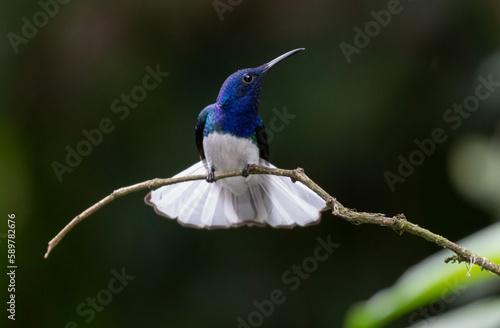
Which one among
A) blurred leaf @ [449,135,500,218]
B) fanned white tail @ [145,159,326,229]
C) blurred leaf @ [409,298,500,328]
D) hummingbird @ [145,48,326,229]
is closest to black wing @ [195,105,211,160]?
hummingbird @ [145,48,326,229]

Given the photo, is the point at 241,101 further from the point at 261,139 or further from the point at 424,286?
the point at 424,286

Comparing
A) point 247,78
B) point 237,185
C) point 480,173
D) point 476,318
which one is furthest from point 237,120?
point 480,173

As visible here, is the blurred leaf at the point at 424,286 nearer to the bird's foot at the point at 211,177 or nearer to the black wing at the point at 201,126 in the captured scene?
the bird's foot at the point at 211,177

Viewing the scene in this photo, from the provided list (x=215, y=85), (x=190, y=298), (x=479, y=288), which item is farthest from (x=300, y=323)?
(x=215, y=85)

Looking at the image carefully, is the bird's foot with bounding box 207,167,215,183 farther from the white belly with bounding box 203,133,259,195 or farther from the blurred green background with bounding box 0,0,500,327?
the blurred green background with bounding box 0,0,500,327

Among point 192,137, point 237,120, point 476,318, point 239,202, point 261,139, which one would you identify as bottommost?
point 476,318

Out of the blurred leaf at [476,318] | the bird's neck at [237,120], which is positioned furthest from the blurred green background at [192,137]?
the blurred leaf at [476,318]
